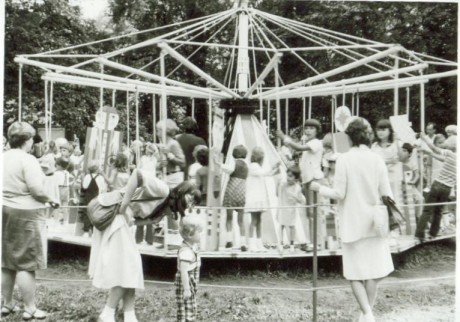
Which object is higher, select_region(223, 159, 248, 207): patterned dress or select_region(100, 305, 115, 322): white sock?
select_region(223, 159, 248, 207): patterned dress

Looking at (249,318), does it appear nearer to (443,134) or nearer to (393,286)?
(393,286)

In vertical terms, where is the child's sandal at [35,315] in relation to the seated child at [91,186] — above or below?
below

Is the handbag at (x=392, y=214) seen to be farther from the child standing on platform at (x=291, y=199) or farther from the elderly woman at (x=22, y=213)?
the elderly woman at (x=22, y=213)

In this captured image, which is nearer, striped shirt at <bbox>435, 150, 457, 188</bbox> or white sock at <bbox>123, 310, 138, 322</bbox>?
white sock at <bbox>123, 310, 138, 322</bbox>

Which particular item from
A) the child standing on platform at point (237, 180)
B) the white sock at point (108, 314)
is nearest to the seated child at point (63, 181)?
the child standing on platform at point (237, 180)

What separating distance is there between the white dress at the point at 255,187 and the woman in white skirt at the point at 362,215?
6.14 ft

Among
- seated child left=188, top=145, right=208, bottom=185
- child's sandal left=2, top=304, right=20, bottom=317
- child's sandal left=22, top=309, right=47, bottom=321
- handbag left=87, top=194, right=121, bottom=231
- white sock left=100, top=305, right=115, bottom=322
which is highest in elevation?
seated child left=188, top=145, right=208, bottom=185

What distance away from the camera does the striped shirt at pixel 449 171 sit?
5.55 meters

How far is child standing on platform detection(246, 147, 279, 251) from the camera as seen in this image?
5867 mm

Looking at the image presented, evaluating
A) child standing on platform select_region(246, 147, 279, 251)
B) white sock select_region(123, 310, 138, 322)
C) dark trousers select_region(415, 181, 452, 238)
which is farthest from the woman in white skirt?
dark trousers select_region(415, 181, 452, 238)

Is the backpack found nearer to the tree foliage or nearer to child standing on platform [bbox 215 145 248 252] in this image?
the tree foliage

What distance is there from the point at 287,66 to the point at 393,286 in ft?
20.1

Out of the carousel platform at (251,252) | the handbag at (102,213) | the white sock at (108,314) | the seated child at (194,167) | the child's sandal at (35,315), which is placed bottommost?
the child's sandal at (35,315)

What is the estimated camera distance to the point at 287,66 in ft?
35.5
